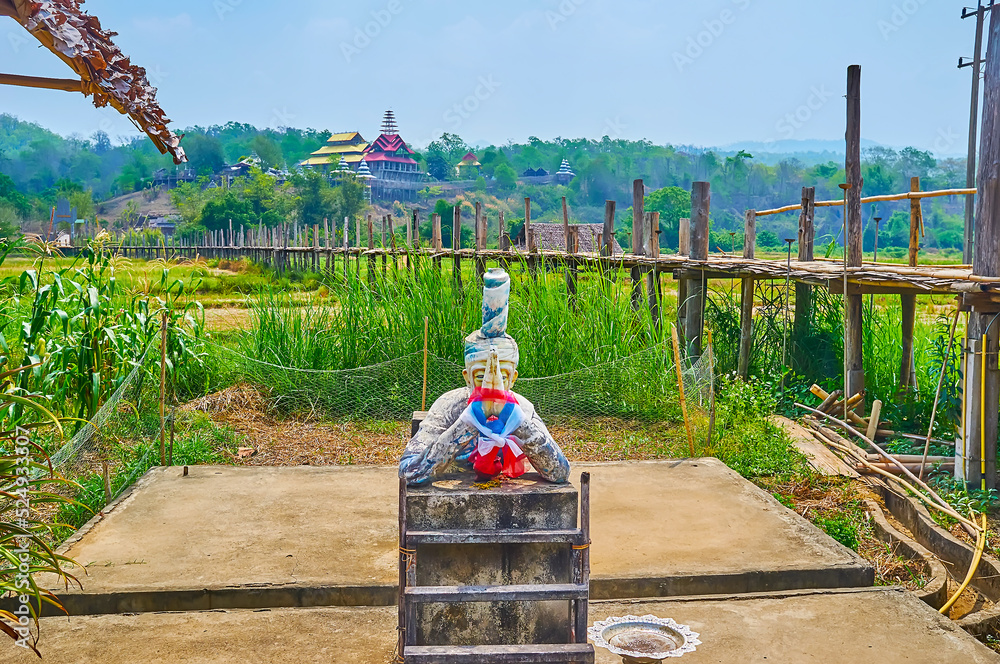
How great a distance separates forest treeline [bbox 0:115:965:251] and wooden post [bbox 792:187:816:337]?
3238 cm

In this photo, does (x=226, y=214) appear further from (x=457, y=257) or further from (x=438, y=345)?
(x=438, y=345)

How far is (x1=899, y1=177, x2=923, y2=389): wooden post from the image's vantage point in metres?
8.74

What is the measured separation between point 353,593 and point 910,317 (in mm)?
7034

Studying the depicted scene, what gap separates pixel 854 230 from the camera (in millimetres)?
8367

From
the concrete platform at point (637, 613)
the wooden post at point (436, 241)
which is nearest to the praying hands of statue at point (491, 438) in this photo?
the concrete platform at point (637, 613)

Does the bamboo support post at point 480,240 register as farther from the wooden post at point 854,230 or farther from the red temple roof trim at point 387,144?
the red temple roof trim at point 387,144

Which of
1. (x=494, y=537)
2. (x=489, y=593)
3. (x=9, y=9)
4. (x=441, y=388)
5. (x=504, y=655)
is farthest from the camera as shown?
(x=441, y=388)

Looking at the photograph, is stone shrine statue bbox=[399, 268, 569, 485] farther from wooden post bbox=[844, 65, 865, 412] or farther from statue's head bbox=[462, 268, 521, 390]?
wooden post bbox=[844, 65, 865, 412]

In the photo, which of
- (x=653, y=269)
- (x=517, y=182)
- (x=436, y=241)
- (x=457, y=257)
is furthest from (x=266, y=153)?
(x=653, y=269)

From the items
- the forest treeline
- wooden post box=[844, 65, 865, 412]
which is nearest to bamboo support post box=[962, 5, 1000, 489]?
wooden post box=[844, 65, 865, 412]

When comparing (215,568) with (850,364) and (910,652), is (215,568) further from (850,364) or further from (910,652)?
(850,364)

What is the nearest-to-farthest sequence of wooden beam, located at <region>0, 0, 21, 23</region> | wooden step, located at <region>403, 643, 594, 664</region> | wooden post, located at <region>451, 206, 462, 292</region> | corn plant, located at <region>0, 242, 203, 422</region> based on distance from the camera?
wooden beam, located at <region>0, 0, 21, 23</region>
wooden step, located at <region>403, 643, 594, 664</region>
corn plant, located at <region>0, 242, 203, 422</region>
wooden post, located at <region>451, 206, 462, 292</region>

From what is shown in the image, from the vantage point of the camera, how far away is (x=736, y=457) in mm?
7090

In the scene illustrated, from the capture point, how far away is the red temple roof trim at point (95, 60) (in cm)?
203
